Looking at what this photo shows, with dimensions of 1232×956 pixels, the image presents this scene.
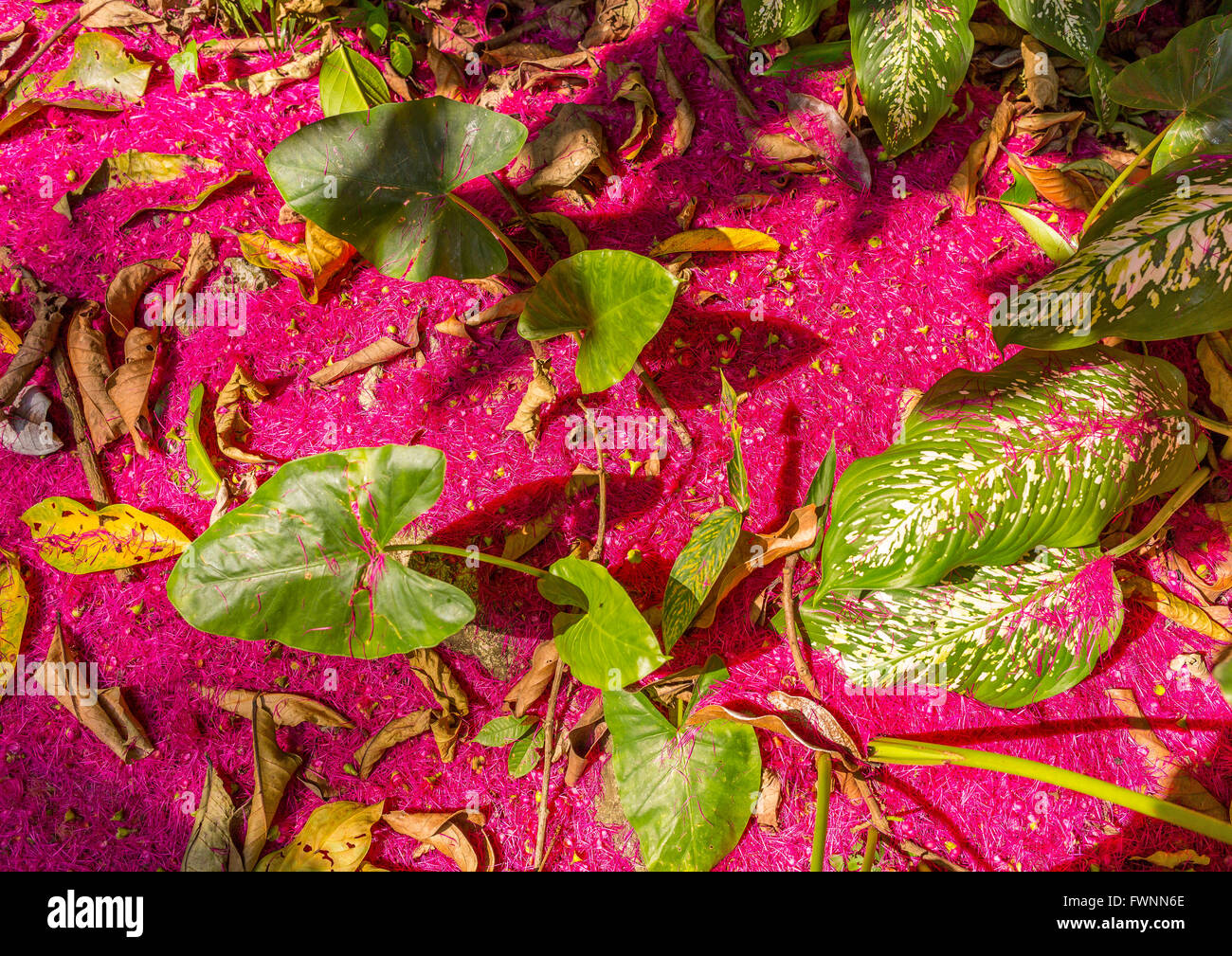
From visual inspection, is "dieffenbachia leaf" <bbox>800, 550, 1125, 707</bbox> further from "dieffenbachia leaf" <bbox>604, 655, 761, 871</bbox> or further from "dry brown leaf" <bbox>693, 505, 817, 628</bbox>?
"dieffenbachia leaf" <bbox>604, 655, 761, 871</bbox>

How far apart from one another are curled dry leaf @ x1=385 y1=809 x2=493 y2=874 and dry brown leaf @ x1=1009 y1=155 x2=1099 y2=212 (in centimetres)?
195

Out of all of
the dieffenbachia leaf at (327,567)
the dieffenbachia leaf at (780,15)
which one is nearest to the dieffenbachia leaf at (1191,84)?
the dieffenbachia leaf at (780,15)

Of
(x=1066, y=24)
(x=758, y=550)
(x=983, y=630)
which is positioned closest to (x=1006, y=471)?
(x=983, y=630)

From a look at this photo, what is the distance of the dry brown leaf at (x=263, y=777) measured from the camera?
1.58 meters

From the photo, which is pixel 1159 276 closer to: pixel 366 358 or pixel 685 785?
pixel 685 785

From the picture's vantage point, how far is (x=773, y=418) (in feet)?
5.74

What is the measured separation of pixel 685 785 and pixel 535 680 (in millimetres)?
416

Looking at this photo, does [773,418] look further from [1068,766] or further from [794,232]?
[1068,766]

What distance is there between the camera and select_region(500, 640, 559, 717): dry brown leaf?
1621 millimetres

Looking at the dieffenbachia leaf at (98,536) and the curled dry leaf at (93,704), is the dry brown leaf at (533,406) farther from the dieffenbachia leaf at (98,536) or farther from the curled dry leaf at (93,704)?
the curled dry leaf at (93,704)


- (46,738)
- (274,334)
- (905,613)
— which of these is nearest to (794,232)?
(905,613)

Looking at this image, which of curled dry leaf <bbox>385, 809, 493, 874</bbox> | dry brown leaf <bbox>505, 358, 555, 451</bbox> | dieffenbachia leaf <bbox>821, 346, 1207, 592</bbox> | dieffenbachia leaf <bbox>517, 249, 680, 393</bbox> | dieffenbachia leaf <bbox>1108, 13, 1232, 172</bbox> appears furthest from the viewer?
dry brown leaf <bbox>505, 358, 555, 451</bbox>

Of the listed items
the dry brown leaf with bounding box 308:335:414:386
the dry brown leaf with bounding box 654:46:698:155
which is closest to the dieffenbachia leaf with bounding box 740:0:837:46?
the dry brown leaf with bounding box 654:46:698:155

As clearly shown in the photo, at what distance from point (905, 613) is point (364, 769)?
1.17 meters
